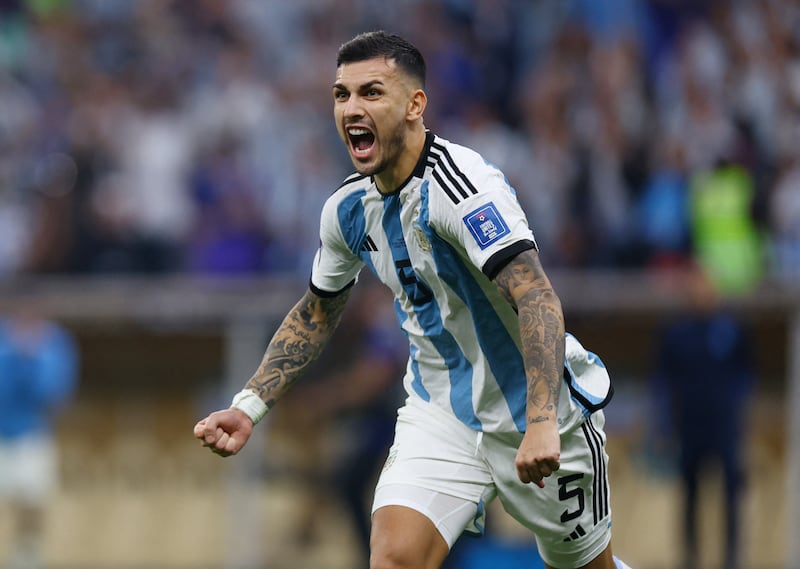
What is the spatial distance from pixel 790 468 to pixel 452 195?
293 inches

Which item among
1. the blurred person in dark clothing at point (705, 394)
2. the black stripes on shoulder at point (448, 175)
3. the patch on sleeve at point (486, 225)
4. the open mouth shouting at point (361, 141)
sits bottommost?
the blurred person in dark clothing at point (705, 394)

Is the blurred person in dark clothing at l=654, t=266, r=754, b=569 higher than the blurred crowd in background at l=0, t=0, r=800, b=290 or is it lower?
lower

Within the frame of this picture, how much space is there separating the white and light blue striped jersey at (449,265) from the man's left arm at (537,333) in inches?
3.0

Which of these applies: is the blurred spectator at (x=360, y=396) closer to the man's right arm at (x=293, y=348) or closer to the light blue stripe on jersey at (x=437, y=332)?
the man's right arm at (x=293, y=348)

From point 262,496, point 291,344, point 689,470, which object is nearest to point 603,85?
point 689,470

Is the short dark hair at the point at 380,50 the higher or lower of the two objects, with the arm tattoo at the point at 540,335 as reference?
higher

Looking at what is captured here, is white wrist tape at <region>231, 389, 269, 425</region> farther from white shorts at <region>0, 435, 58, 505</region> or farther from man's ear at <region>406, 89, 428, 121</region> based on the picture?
white shorts at <region>0, 435, 58, 505</region>

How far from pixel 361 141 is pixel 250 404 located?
1122 millimetres

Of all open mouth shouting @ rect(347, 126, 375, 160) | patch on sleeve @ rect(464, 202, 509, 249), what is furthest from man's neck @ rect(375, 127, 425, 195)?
patch on sleeve @ rect(464, 202, 509, 249)

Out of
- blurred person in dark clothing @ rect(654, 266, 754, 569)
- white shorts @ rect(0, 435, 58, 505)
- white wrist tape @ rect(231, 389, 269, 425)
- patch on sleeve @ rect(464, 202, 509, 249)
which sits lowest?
white shorts @ rect(0, 435, 58, 505)

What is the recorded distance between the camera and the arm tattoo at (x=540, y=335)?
4.98 metres

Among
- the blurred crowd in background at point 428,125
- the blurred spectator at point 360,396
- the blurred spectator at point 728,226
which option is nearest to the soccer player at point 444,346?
the blurred spectator at point 360,396

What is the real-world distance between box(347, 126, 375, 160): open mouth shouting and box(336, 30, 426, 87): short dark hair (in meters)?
0.26

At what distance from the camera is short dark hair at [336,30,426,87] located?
5.37 meters
